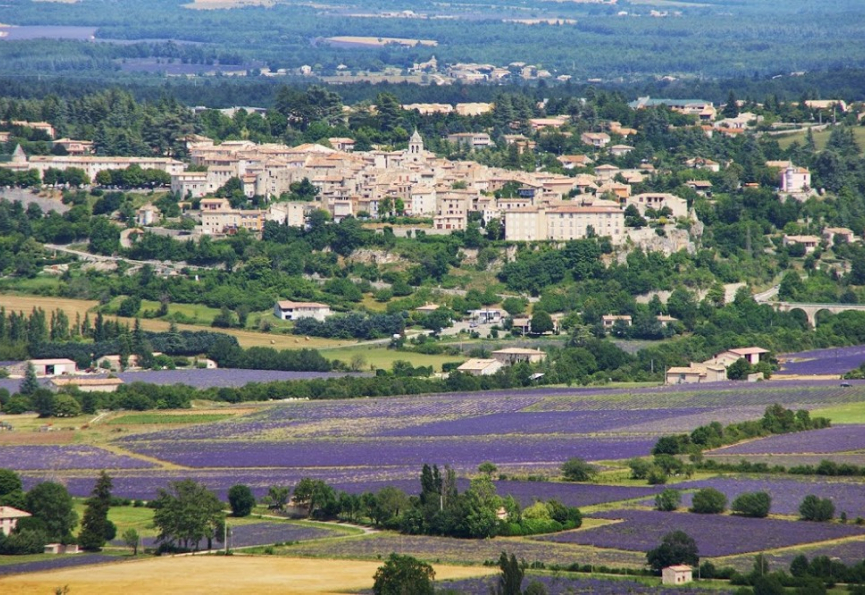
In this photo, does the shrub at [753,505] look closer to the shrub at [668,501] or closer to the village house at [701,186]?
the shrub at [668,501]

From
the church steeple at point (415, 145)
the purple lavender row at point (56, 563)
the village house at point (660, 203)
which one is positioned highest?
the church steeple at point (415, 145)

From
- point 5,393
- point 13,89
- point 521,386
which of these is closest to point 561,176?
point 521,386

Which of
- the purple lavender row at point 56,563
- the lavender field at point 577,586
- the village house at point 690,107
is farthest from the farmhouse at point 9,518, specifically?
the village house at point 690,107

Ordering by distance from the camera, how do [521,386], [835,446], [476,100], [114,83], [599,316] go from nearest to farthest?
[835,446]
[521,386]
[599,316]
[476,100]
[114,83]

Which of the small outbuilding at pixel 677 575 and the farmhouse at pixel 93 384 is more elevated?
the farmhouse at pixel 93 384

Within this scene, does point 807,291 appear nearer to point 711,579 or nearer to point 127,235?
point 127,235

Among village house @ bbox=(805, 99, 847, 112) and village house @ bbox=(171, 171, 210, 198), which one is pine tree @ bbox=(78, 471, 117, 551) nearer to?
village house @ bbox=(171, 171, 210, 198)

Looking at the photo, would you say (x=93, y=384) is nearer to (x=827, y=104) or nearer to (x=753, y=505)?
(x=753, y=505)

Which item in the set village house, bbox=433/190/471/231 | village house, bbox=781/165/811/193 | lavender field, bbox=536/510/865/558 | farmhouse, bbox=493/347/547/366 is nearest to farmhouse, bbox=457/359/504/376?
farmhouse, bbox=493/347/547/366
